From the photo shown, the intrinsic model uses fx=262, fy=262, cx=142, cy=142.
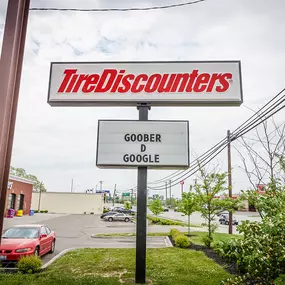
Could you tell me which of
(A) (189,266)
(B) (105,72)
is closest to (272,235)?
(A) (189,266)

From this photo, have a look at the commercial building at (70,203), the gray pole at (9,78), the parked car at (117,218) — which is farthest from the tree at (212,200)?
the commercial building at (70,203)

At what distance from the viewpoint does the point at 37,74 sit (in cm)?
824

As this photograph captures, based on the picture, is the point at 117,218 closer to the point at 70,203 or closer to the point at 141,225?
the point at 70,203

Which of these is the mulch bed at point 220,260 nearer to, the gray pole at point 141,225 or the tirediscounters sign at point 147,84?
the gray pole at point 141,225

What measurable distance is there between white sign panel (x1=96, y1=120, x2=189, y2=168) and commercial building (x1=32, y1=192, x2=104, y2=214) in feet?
163

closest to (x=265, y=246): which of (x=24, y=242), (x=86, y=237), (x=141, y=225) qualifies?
(x=141, y=225)

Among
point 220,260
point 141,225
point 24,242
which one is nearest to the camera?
point 141,225

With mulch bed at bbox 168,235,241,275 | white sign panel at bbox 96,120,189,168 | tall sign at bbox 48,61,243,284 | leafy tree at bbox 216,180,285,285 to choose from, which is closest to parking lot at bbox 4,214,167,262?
mulch bed at bbox 168,235,241,275

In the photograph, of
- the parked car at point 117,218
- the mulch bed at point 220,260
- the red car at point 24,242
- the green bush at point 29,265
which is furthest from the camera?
the parked car at point 117,218

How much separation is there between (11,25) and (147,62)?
17.1 feet

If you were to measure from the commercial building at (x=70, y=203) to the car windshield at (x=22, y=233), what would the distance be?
45368 mm

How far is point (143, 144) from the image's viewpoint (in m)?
6.77

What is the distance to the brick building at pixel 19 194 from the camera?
1223 inches

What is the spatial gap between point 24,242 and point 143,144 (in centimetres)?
560
